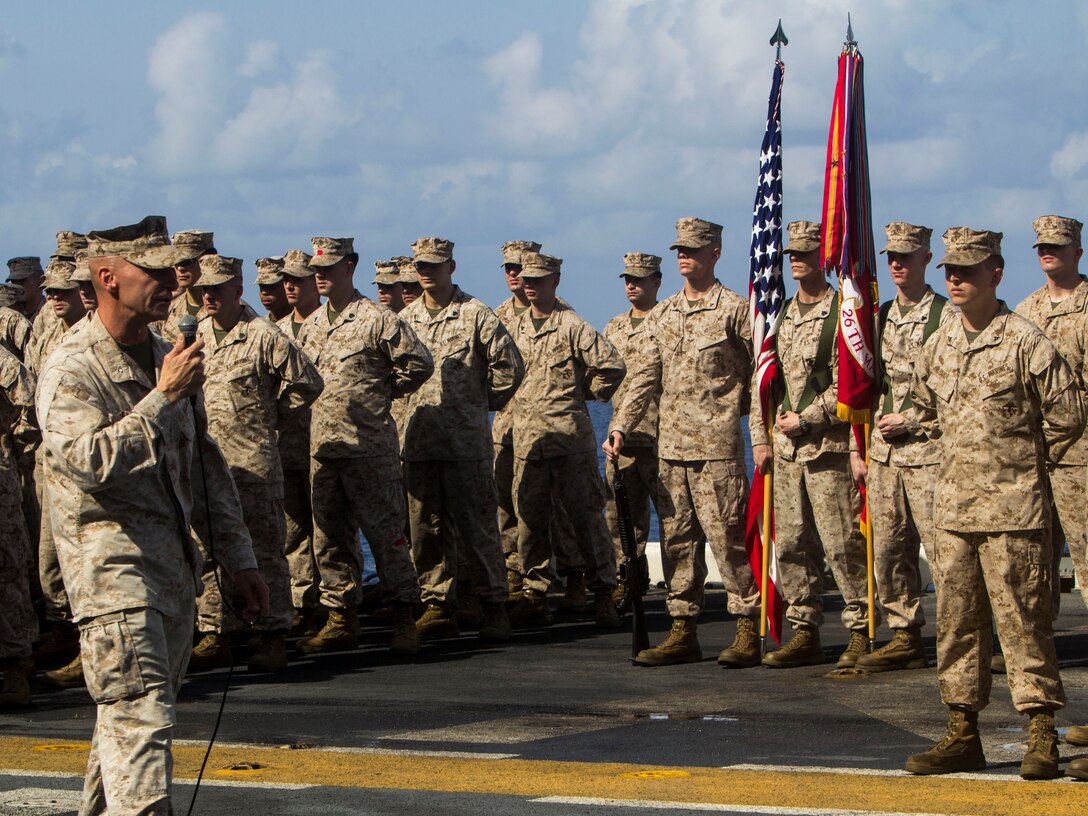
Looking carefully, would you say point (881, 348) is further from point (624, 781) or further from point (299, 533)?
point (299, 533)

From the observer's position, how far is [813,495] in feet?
35.0

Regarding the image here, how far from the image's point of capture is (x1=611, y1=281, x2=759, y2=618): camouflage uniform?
11.0 metres

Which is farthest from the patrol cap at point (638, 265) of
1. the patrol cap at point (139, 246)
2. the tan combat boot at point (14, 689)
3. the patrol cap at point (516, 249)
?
the patrol cap at point (139, 246)

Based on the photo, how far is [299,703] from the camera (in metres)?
9.66

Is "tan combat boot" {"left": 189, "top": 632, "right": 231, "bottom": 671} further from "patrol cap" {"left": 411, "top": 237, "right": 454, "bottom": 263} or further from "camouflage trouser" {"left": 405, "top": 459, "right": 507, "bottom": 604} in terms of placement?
"patrol cap" {"left": 411, "top": 237, "right": 454, "bottom": 263}

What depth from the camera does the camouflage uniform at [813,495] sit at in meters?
10.6

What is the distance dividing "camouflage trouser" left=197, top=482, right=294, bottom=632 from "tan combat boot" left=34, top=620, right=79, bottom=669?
101 centimetres

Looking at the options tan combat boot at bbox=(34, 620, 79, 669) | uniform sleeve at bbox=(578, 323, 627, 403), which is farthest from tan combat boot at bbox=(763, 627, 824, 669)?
tan combat boot at bbox=(34, 620, 79, 669)

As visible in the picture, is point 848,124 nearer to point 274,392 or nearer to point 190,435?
point 274,392

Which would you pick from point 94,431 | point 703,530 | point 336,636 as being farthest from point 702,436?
point 94,431

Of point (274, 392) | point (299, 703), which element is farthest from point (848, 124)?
point (299, 703)

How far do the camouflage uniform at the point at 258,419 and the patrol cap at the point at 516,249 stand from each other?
4020 mm

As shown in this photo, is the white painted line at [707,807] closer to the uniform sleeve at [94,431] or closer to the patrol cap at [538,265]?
the uniform sleeve at [94,431]

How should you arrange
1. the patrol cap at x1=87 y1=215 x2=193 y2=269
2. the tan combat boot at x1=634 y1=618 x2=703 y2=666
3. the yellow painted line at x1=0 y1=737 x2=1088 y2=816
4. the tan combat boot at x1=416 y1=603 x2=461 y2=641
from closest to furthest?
the patrol cap at x1=87 y1=215 x2=193 y2=269
the yellow painted line at x1=0 y1=737 x2=1088 y2=816
the tan combat boot at x1=634 y1=618 x2=703 y2=666
the tan combat boot at x1=416 y1=603 x2=461 y2=641
